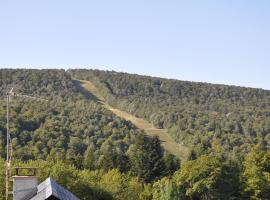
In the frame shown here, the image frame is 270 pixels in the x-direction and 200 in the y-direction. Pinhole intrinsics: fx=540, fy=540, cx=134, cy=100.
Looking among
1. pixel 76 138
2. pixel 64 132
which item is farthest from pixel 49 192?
pixel 64 132

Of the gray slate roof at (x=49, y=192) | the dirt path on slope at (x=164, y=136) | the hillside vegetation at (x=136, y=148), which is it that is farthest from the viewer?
the dirt path on slope at (x=164, y=136)

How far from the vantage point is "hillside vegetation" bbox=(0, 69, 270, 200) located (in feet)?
269

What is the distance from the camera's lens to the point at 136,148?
105m

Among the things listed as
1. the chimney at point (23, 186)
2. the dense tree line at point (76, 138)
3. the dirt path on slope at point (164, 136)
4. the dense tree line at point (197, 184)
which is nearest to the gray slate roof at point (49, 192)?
the chimney at point (23, 186)

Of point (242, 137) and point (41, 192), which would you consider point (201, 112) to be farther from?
point (41, 192)

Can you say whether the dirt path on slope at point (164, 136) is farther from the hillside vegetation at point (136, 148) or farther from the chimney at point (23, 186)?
the chimney at point (23, 186)

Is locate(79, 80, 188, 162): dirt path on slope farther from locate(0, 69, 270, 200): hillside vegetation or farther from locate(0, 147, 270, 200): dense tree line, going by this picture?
locate(0, 147, 270, 200): dense tree line

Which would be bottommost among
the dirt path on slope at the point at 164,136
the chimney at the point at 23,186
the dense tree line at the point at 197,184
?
the dirt path on slope at the point at 164,136

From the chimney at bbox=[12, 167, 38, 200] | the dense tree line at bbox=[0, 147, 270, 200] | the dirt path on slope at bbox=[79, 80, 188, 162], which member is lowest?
the dirt path on slope at bbox=[79, 80, 188, 162]

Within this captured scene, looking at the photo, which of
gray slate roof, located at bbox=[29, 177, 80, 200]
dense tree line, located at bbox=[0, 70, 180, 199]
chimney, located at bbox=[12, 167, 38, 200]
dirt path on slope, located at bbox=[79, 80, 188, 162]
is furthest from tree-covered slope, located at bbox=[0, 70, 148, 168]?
gray slate roof, located at bbox=[29, 177, 80, 200]

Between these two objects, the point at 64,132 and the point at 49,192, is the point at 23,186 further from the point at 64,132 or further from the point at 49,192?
the point at 64,132

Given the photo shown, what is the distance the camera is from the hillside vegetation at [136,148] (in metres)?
81.9

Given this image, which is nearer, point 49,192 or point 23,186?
point 49,192

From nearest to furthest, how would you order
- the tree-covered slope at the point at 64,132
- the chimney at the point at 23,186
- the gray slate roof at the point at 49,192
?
the gray slate roof at the point at 49,192 → the chimney at the point at 23,186 → the tree-covered slope at the point at 64,132
